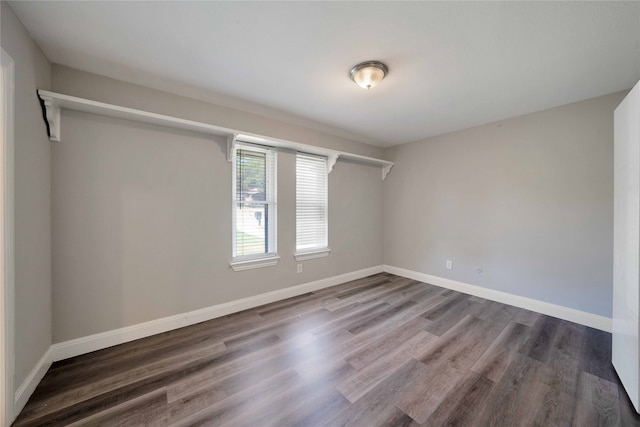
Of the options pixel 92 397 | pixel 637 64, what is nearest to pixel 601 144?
pixel 637 64

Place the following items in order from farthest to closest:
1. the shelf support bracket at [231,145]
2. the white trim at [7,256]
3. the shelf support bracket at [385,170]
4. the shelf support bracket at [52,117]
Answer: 1. the shelf support bracket at [385,170]
2. the shelf support bracket at [231,145]
3. the shelf support bracket at [52,117]
4. the white trim at [7,256]

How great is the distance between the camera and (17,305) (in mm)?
1444

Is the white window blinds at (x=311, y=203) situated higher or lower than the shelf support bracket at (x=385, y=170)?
lower

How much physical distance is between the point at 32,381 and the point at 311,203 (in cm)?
304

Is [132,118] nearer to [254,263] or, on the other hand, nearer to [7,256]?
[7,256]

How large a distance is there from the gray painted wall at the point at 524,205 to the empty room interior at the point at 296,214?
0.09ft

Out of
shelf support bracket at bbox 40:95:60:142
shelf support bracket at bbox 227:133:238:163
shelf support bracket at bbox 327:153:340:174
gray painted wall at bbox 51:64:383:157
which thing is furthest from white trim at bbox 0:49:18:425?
shelf support bracket at bbox 327:153:340:174

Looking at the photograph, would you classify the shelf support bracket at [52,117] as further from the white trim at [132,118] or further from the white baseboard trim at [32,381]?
the white baseboard trim at [32,381]

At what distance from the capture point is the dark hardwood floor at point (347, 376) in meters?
1.44

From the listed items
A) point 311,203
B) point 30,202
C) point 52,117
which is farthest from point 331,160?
point 30,202

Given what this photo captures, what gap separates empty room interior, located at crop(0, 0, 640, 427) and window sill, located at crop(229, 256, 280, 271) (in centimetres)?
2

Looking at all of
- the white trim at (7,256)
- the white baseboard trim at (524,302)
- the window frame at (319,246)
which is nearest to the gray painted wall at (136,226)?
the window frame at (319,246)

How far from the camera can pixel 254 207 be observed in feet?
10.1

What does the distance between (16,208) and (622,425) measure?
3.91 metres
